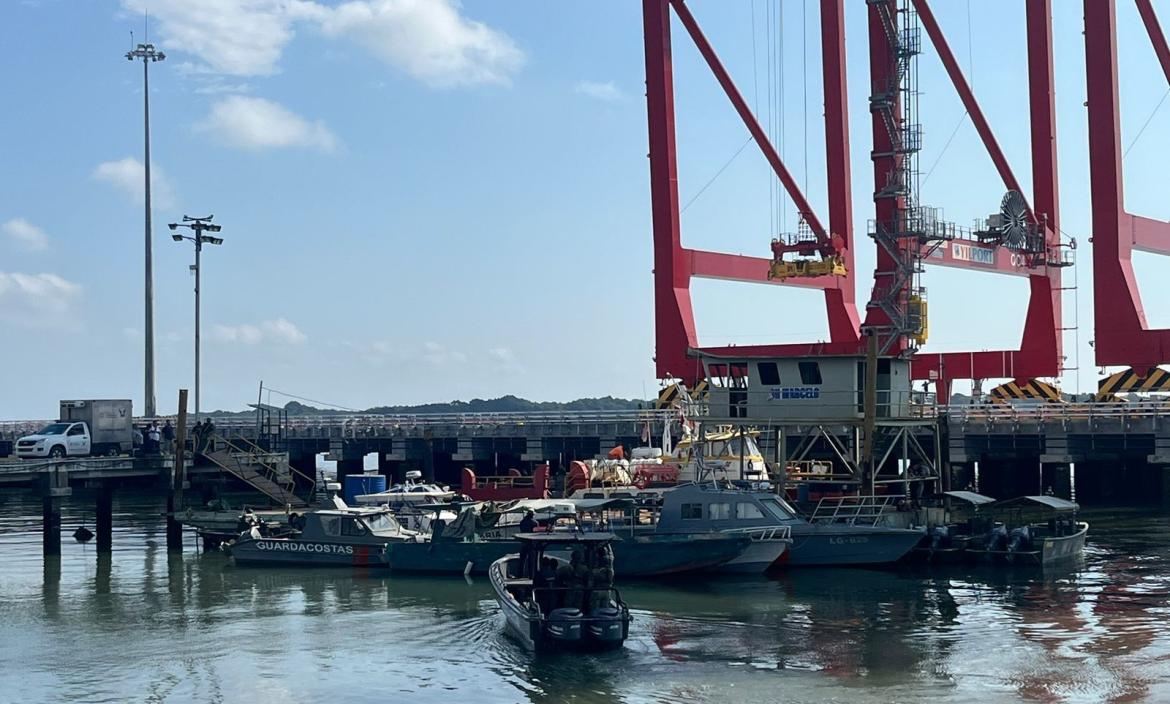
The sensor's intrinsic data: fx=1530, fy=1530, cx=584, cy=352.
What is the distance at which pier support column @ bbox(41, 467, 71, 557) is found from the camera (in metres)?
43.2

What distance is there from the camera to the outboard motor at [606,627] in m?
27.6

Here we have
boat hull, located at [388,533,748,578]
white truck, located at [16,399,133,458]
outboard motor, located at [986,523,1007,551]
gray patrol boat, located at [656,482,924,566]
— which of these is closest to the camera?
boat hull, located at [388,533,748,578]

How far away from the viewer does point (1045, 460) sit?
5547cm

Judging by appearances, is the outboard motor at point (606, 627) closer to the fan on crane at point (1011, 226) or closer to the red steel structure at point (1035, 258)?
the red steel structure at point (1035, 258)

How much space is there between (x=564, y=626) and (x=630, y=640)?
183cm

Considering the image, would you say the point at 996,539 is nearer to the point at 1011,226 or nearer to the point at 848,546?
the point at 848,546

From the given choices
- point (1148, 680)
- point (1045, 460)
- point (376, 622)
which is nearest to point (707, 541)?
point (376, 622)

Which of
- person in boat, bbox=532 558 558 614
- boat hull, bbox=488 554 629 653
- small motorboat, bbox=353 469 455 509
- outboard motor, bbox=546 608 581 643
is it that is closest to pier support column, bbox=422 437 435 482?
small motorboat, bbox=353 469 455 509

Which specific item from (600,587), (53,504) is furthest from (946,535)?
(53,504)

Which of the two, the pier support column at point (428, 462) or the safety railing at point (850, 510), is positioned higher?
the pier support column at point (428, 462)

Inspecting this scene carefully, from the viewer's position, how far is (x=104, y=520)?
4616 centimetres

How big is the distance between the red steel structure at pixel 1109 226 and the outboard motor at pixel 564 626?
39468 mm

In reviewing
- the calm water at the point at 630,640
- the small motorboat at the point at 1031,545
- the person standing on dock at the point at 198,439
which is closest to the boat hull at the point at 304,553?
the calm water at the point at 630,640

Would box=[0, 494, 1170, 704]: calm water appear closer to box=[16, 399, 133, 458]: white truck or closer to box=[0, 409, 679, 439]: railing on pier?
box=[16, 399, 133, 458]: white truck
